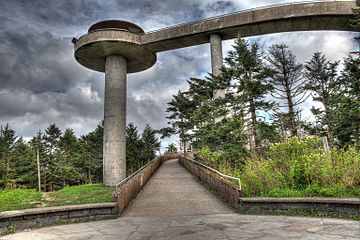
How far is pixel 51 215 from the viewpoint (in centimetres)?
694

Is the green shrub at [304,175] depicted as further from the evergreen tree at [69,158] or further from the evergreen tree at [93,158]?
the evergreen tree at [93,158]

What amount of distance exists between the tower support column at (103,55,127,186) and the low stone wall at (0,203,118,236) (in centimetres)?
1213

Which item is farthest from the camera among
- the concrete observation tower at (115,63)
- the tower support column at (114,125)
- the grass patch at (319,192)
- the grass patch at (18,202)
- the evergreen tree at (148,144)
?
the evergreen tree at (148,144)

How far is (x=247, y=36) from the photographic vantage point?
2083 cm

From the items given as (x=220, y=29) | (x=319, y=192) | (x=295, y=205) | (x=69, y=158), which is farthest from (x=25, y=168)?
(x=319, y=192)

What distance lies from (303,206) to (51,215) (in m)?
6.48

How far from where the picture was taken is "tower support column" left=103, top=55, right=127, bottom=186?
1975 centimetres

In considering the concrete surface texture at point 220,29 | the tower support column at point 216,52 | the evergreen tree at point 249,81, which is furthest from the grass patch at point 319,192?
the concrete surface texture at point 220,29

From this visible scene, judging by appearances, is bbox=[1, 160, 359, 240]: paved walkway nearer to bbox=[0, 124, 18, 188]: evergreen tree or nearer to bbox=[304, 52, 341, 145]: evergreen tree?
bbox=[304, 52, 341, 145]: evergreen tree

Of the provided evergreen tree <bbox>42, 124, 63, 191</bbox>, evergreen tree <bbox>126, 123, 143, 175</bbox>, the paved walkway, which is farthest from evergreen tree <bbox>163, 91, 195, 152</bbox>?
the paved walkway

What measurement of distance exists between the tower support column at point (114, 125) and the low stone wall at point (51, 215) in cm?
1213

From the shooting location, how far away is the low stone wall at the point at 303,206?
5.89m

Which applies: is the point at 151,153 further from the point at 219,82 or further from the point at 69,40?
the point at 219,82

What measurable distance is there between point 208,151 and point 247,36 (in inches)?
405
